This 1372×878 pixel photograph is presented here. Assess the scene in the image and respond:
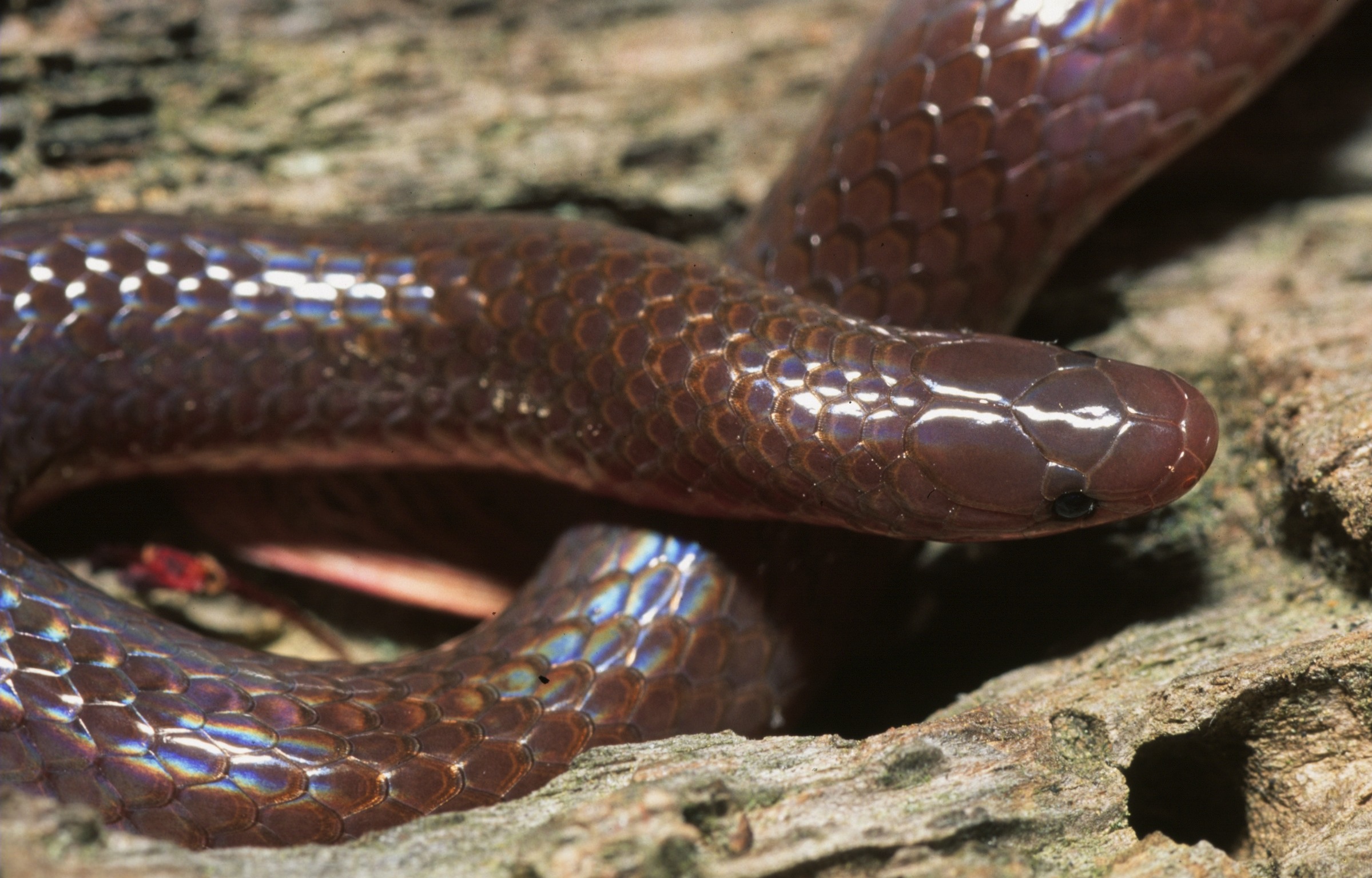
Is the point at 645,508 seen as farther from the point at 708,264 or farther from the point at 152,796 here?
the point at 152,796

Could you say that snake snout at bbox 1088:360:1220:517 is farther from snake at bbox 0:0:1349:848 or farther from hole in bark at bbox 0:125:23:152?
hole in bark at bbox 0:125:23:152

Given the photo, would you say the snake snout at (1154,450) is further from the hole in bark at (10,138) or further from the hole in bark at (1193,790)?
the hole in bark at (10,138)

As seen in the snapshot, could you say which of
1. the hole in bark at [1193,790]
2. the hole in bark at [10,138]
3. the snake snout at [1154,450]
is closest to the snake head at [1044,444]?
the snake snout at [1154,450]

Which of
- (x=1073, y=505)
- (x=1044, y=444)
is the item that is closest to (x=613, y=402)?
(x=1044, y=444)

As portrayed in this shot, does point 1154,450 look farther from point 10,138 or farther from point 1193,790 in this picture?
point 10,138

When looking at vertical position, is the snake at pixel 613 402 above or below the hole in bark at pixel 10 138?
below

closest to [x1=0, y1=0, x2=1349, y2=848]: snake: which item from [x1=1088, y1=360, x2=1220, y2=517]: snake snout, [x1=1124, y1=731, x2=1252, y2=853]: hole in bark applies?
[x1=1088, y1=360, x2=1220, y2=517]: snake snout
